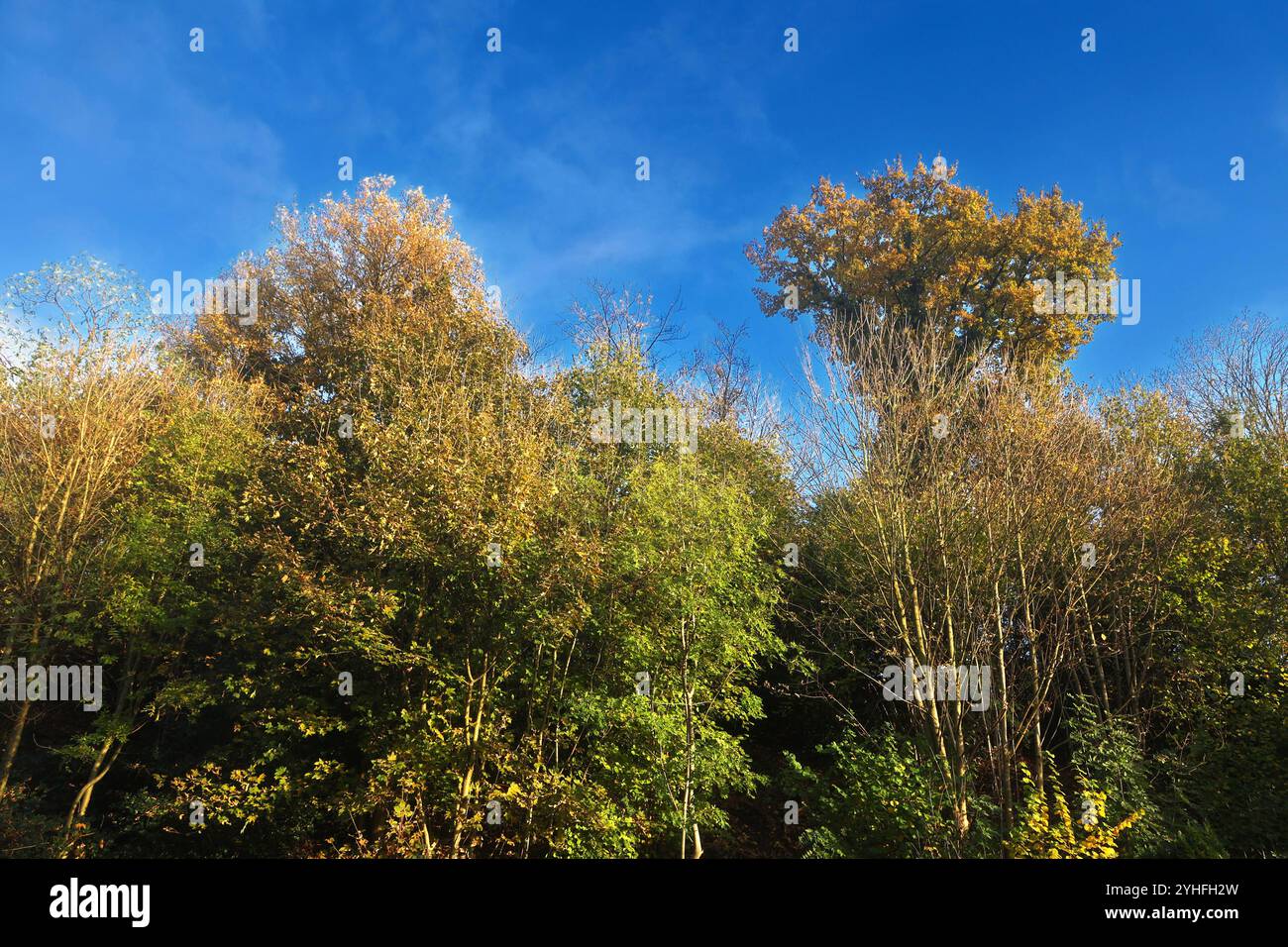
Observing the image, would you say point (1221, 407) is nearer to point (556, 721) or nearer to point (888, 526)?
point (888, 526)

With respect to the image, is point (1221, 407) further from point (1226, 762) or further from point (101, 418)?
point (101, 418)

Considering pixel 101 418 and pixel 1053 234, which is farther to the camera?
pixel 1053 234

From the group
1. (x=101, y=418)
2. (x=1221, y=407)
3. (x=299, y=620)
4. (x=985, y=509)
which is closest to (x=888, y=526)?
(x=985, y=509)

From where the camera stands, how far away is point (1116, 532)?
1006 cm

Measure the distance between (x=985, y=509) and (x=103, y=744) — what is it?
611 inches

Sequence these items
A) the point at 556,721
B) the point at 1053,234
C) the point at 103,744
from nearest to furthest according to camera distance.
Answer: the point at 556,721 → the point at 103,744 → the point at 1053,234

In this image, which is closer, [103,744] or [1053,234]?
[103,744]
